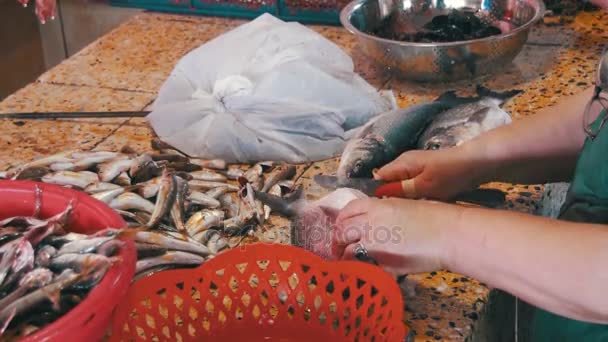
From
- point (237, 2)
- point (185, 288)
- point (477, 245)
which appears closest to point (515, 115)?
point (477, 245)

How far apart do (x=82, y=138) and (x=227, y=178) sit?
1.89 feet

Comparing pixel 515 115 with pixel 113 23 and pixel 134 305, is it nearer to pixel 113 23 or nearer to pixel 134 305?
pixel 134 305

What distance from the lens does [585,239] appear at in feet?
4.05

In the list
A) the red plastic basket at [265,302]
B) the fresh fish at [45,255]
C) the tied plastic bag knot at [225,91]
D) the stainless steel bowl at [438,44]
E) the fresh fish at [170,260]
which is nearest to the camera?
the fresh fish at [45,255]

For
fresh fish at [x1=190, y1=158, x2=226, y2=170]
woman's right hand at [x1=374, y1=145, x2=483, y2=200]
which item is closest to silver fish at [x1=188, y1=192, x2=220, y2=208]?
fresh fish at [x1=190, y1=158, x2=226, y2=170]

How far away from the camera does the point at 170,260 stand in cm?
164

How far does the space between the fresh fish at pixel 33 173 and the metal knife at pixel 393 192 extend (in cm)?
76

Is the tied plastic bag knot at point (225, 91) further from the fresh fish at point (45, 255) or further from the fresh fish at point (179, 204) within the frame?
the fresh fish at point (45, 255)

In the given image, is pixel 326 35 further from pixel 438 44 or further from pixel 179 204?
pixel 179 204

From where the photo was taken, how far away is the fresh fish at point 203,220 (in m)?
1.81

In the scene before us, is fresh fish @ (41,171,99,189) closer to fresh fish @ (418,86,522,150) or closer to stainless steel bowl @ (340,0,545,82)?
fresh fish @ (418,86,522,150)

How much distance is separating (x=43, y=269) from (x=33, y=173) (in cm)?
91

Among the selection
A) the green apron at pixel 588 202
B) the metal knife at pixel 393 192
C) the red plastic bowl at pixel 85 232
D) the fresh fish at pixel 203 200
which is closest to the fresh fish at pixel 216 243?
the fresh fish at pixel 203 200

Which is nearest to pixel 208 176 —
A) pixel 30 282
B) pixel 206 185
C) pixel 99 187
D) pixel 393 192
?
pixel 206 185
